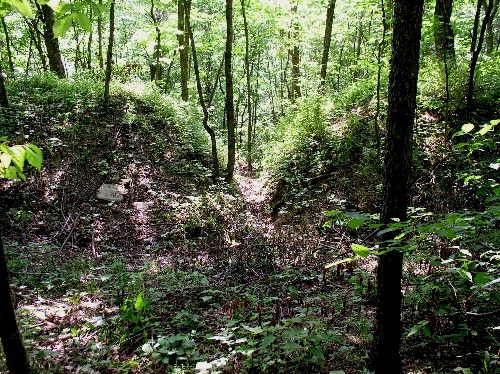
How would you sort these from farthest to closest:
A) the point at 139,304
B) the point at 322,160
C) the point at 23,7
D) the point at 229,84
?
the point at 229,84
the point at 322,160
the point at 139,304
the point at 23,7

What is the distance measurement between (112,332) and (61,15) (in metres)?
3.98

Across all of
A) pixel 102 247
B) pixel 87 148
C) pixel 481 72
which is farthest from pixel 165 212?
pixel 481 72

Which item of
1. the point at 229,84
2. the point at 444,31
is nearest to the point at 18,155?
the point at 444,31

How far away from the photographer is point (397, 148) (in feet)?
10.3

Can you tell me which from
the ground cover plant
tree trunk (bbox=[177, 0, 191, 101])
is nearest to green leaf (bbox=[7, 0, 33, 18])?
the ground cover plant

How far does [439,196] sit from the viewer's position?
7965mm

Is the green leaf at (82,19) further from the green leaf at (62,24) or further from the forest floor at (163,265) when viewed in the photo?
the forest floor at (163,265)

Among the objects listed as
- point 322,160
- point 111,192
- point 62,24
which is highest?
point 62,24

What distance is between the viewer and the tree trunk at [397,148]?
3041mm

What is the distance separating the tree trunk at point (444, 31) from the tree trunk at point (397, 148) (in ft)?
21.4

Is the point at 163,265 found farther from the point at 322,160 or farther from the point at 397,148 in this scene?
the point at 322,160

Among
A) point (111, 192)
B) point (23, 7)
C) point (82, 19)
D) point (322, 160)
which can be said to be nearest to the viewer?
point (23, 7)

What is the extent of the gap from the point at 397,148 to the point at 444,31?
7.59 m

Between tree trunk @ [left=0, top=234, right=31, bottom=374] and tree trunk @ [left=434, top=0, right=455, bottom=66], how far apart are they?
358 inches
